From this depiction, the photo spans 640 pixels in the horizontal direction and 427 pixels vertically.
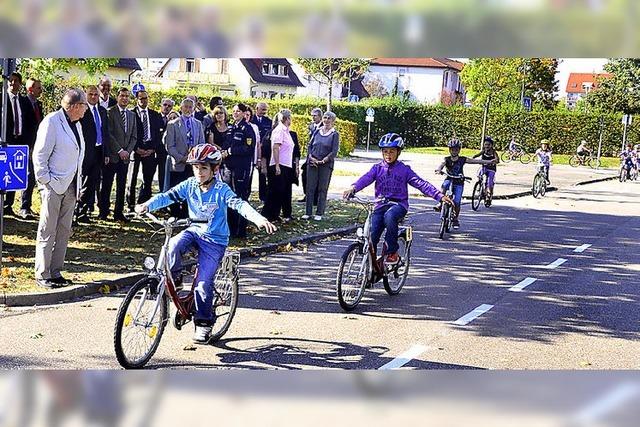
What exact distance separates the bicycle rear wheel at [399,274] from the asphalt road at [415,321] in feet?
0.45

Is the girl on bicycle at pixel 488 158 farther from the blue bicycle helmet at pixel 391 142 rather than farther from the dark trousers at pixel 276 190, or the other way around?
the blue bicycle helmet at pixel 391 142

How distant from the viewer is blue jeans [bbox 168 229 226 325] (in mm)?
7270

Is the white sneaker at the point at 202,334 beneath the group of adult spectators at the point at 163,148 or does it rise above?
beneath

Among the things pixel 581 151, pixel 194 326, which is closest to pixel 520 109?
pixel 581 151

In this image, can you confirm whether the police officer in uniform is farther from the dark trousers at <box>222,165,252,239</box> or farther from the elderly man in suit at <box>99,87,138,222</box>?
the elderly man in suit at <box>99,87,138,222</box>

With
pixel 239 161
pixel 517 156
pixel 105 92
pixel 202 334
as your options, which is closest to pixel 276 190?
pixel 239 161

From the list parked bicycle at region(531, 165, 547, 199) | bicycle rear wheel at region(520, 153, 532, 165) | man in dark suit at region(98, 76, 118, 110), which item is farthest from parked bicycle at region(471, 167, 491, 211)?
bicycle rear wheel at region(520, 153, 532, 165)

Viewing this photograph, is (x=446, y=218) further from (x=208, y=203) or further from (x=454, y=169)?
(x=208, y=203)

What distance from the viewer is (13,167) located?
9.25 metres

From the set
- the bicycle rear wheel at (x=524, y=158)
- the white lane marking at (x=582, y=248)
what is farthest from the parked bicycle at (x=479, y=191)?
the bicycle rear wheel at (x=524, y=158)

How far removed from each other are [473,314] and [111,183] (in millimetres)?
7146

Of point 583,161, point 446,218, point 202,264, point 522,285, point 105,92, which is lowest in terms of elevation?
point 583,161

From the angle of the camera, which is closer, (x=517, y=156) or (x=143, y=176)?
(x=143, y=176)

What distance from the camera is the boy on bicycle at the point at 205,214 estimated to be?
23.9 feet
